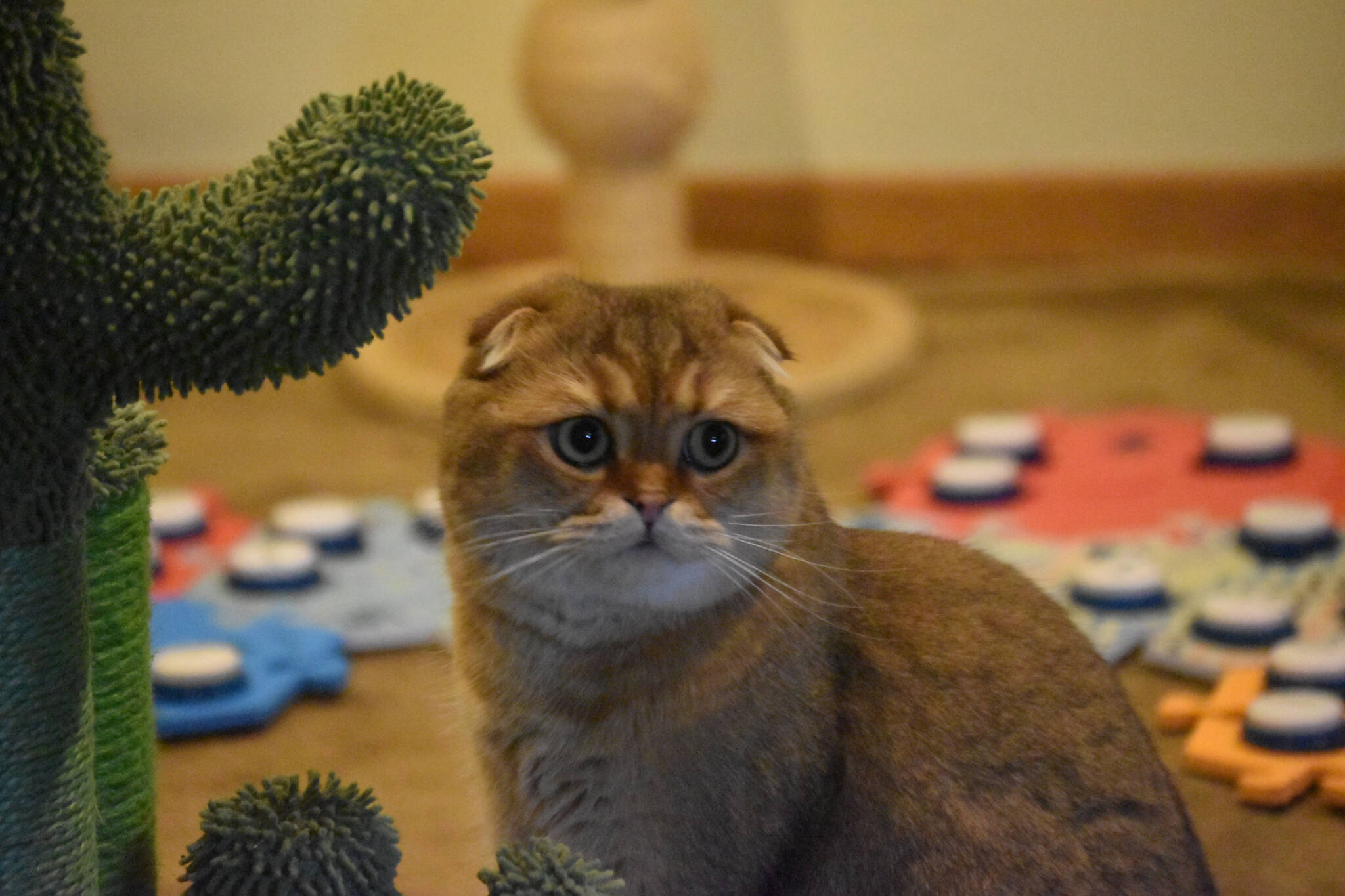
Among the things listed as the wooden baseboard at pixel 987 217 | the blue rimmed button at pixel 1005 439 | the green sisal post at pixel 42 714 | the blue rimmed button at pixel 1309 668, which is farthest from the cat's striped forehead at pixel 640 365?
the wooden baseboard at pixel 987 217

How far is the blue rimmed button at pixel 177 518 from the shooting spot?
197 centimetres

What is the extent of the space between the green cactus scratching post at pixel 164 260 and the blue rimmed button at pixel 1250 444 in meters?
1.57

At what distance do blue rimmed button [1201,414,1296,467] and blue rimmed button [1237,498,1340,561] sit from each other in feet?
0.88

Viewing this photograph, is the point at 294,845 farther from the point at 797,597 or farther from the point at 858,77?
the point at 858,77

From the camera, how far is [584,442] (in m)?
0.97

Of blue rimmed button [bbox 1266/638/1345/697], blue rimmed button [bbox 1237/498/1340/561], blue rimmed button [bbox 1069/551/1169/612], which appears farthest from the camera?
blue rimmed button [bbox 1237/498/1340/561]

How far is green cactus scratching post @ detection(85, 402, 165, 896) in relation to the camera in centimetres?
99

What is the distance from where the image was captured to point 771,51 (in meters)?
3.14

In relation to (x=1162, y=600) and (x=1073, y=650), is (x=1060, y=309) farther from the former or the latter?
(x=1073, y=650)

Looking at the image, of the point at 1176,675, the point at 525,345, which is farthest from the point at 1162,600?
the point at 525,345

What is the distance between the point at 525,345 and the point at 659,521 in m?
0.17

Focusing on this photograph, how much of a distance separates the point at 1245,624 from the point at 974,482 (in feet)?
1.66

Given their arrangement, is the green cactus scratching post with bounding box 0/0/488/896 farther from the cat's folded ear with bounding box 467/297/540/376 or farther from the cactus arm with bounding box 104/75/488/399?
the cat's folded ear with bounding box 467/297/540/376

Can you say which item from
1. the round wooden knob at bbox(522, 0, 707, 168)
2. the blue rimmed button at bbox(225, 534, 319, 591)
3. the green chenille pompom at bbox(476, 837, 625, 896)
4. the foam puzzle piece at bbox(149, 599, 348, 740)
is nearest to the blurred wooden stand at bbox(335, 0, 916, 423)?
the round wooden knob at bbox(522, 0, 707, 168)
